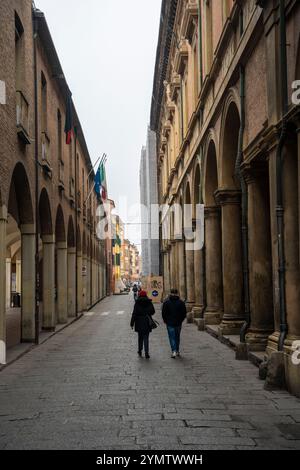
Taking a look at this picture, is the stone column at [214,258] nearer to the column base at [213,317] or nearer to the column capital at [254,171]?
the column base at [213,317]

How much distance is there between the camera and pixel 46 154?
1895 cm

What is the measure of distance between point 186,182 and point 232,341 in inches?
524

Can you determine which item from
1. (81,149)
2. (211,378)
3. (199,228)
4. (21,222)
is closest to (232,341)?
(211,378)

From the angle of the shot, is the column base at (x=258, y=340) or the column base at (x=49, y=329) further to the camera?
the column base at (x=49, y=329)

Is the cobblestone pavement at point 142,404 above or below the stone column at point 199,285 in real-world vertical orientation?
below

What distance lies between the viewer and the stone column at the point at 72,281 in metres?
27.7

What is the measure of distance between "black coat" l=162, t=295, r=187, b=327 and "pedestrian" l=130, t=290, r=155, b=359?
383 millimetres

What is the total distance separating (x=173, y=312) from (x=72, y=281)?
580 inches

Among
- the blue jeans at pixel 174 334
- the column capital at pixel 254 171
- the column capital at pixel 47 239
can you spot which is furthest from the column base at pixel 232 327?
the column capital at pixel 47 239

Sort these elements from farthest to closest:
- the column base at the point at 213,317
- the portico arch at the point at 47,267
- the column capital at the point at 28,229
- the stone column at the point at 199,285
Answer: the stone column at the point at 199,285 → the portico arch at the point at 47,267 → the column base at the point at 213,317 → the column capital at the point at 28,229

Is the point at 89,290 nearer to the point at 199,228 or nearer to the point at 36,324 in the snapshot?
the point at 199,228

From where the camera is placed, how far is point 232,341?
46.9 ft

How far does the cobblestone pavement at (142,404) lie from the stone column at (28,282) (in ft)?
7.55
